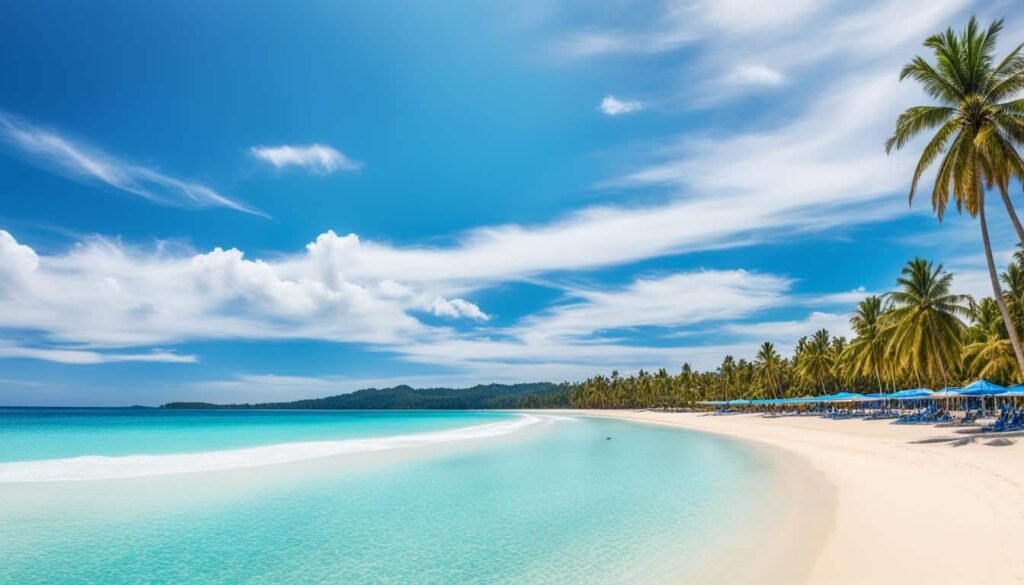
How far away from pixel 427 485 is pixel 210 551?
27.2ft

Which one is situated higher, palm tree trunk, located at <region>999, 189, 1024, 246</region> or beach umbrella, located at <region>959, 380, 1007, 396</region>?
palm tree trunk, located at <region>999, 189, 1024, 246</region>

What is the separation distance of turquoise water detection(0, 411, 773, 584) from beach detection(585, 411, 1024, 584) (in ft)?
5.70

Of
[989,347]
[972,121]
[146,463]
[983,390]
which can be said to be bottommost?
[146,463]

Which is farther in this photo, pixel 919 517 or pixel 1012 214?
pixel 1012 214

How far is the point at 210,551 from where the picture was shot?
1041 cm

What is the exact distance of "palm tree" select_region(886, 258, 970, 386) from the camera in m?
31.8

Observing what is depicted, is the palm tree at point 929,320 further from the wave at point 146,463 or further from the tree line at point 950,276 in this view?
the wave at point 146,463

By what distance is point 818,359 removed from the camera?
63.3 meters

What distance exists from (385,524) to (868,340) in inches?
1943

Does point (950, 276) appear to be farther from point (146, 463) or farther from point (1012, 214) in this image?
point (146, 463)

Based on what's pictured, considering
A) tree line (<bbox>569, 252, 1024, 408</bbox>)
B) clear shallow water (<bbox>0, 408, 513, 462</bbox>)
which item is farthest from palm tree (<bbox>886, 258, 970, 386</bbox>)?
clear shallow water (<bbox>0, 408, 513, 462</bbox>)

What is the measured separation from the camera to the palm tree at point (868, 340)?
47000 millimetres

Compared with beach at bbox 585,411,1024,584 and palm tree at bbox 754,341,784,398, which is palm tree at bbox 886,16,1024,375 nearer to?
beach at bbox 585,411,1024,584

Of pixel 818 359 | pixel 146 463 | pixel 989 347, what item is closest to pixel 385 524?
pixel 146 463
